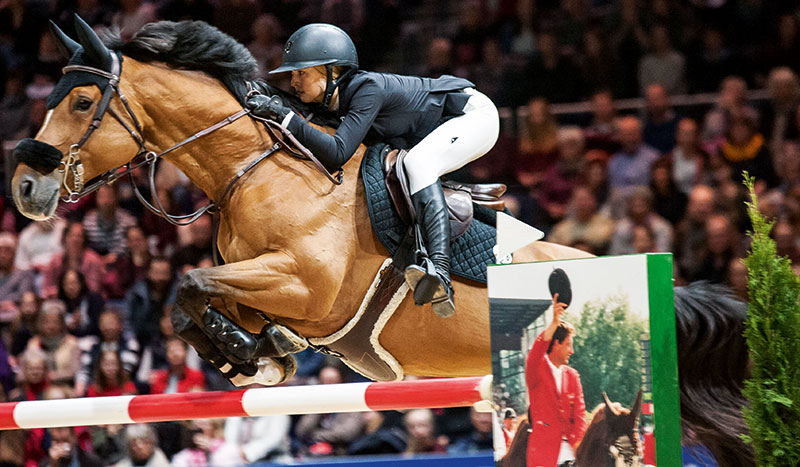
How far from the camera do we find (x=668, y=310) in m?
2.40

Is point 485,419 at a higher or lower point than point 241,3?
lower

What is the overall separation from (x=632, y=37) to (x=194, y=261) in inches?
146

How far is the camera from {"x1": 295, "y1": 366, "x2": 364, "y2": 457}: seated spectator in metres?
5.95

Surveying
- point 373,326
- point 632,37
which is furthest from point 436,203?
point 632,37

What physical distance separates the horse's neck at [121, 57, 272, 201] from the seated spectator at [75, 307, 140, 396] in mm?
3413

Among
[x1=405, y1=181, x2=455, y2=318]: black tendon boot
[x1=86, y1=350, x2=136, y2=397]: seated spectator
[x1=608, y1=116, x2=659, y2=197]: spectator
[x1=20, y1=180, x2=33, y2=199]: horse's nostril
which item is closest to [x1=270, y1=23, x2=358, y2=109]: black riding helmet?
[x1=405, y1=181, x2=455, y2=318]: black tendon boot

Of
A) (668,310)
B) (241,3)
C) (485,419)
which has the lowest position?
(485,419)

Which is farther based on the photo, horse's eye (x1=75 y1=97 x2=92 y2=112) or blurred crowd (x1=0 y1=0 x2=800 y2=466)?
blurred crowd (x1=0 y1=0 x2=800 y2=466)

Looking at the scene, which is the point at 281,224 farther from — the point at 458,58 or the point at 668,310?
the point at 458,58

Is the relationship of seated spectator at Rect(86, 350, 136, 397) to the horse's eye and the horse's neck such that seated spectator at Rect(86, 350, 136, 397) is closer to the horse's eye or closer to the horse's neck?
the horse's neck

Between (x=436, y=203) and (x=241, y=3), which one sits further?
(x=241, y=3)

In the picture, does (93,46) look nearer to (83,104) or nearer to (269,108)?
(83,104)

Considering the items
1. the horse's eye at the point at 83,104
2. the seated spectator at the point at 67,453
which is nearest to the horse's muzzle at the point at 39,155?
the horse's eye at the point at 83,104

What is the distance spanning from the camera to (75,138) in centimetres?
340
